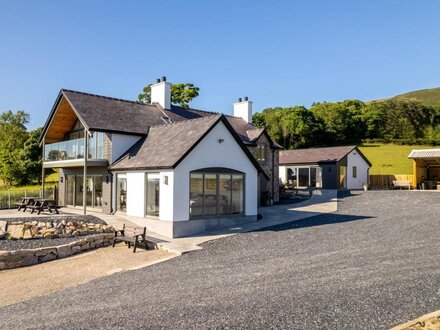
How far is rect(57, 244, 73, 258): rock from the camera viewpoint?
13619 mm

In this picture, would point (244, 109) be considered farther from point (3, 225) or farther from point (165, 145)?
point (3, 225)

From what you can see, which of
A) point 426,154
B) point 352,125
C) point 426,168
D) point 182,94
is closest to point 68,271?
point 426,154

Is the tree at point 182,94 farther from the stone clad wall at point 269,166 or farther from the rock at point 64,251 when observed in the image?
the rock at point 64,251

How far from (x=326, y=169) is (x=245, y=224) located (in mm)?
21117

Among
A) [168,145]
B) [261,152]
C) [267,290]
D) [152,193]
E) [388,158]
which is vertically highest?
[388,158]

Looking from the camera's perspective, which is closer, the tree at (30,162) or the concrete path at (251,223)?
the concrete path at (251,223)

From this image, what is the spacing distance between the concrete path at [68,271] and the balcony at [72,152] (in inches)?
332

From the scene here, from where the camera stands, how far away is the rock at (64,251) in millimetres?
13619

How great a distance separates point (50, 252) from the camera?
1339 centimetres

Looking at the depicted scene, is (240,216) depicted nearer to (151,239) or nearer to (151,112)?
(151,239)

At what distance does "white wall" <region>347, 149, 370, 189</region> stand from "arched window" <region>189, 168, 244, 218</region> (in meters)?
22.9

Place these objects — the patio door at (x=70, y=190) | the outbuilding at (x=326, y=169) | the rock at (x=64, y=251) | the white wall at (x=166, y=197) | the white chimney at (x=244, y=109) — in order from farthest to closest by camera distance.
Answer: the outbuilding at (x=326, y=169), the white chimney at (x=244, y=109), the patio door at (x=70, y=190), the white wall at (x=166, y=197), the rock at (x=64, y=251)

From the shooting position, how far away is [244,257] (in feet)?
39.9

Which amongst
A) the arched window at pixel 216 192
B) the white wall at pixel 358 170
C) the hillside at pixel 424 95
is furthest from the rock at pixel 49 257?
the hillside at pixel 424 95
